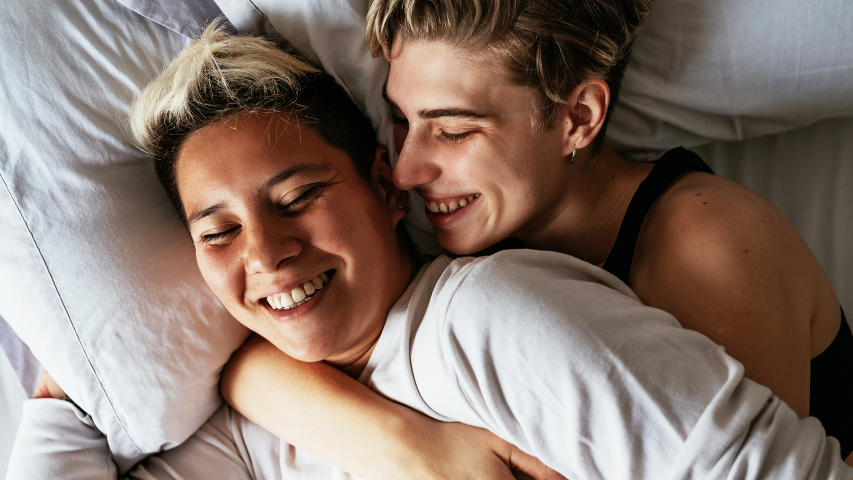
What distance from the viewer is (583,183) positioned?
1.22 metres

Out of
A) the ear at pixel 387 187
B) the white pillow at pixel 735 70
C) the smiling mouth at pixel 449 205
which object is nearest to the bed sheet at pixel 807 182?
the white pillow at pixel 735 70

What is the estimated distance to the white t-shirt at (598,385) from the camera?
0.72 m

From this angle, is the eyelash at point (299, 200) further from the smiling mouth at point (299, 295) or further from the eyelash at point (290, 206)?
the smiling mouth at point (299, 295)

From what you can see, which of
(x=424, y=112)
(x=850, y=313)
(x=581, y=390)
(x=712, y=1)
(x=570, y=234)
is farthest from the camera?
(x=850, y=313)

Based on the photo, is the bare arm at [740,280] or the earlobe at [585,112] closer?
the bare arm at [740,280]

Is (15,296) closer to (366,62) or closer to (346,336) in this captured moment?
(346,336)

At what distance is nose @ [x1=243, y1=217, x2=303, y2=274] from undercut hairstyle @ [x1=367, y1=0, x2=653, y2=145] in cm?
42

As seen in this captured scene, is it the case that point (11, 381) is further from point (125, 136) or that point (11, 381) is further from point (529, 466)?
point (529, 466)

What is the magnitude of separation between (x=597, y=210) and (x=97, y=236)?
3.36 ft

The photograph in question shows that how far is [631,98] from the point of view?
1310mm

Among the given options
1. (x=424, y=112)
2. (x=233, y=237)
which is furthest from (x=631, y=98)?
(x=233, y=237)

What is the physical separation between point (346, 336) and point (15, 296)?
26.2 inches

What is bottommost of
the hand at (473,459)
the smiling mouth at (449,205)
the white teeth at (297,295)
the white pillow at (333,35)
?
the hand at (473,459)

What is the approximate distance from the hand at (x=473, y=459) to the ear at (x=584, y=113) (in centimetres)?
56
